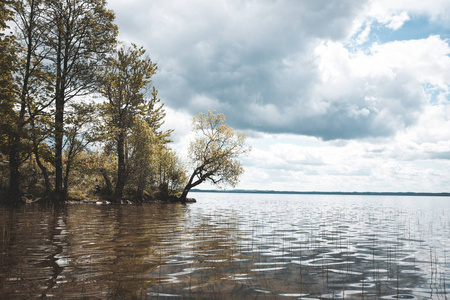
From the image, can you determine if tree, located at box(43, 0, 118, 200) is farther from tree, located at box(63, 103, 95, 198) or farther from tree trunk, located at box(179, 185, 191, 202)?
tree trunk, located at box(179, 185, 191, 202)

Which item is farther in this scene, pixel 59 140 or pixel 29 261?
pixel 59 140

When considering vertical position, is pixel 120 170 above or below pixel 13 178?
above

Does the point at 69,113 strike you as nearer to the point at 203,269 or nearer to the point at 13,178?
the point at 13,178

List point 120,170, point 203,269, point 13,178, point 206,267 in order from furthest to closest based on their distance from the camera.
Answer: point 120,170 < point 13,178 < point 206,267 < point 203,269

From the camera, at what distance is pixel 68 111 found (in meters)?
31.6

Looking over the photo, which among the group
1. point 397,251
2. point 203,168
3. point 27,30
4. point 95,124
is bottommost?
point 397,251

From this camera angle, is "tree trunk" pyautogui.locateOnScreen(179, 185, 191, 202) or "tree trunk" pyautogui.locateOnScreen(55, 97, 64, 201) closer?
"tree trunk" pyautogui.locateOnScreen(55, 97, 64, 201)

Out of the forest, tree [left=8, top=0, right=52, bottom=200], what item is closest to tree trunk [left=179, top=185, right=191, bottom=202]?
the forest

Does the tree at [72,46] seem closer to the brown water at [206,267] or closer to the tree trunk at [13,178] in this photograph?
the tree trunk at [13,178]

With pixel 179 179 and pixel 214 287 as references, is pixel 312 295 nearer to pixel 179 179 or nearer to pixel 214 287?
pixel 214 287

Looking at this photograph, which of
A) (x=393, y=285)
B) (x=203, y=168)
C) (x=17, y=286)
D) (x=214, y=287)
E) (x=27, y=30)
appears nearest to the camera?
(x=17, y=286)

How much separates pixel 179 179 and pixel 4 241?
4345 cm

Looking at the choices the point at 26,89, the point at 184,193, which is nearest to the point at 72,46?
the point at 26,89

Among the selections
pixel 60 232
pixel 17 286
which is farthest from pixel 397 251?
pixel 60 232
